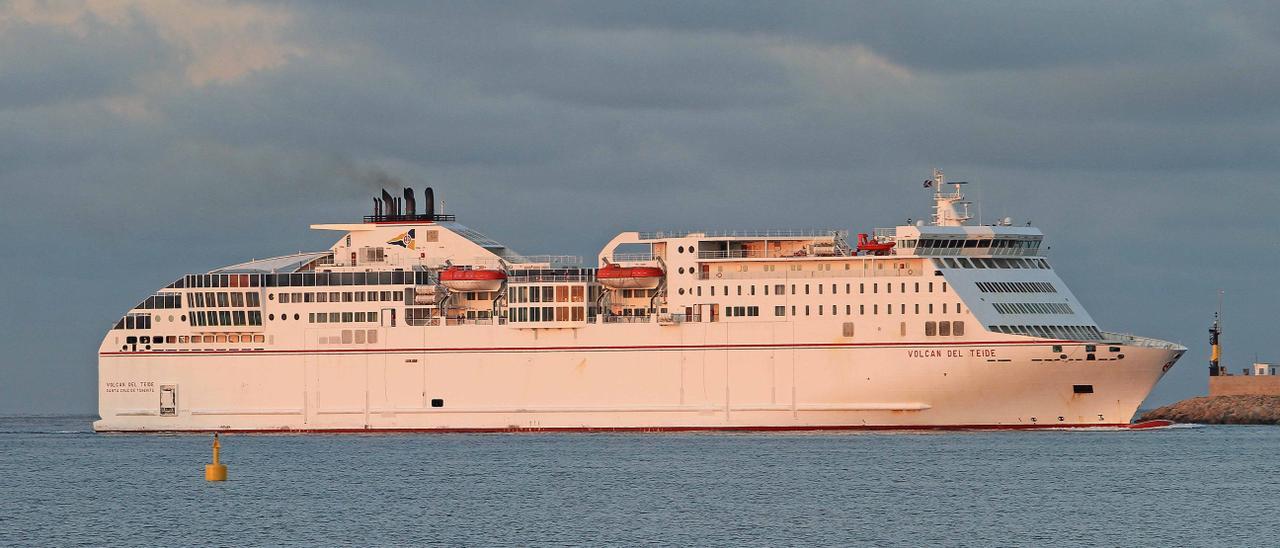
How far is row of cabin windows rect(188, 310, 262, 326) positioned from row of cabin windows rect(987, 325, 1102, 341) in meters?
24.0

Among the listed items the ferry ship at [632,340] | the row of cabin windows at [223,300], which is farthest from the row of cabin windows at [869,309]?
the row of cabin windows at [223,300]

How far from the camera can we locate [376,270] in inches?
2623

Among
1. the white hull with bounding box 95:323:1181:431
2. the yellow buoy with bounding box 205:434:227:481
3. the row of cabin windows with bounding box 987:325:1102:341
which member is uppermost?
the row of cabin windows with bounding box 987:325:1102:341

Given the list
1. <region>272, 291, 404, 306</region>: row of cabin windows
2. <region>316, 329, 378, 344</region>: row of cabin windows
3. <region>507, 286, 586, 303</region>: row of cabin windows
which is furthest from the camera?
<region>272, 291, 404, 306</region>: row of cabin windows

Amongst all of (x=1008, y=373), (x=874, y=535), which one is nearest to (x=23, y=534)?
(x=874, y=535)

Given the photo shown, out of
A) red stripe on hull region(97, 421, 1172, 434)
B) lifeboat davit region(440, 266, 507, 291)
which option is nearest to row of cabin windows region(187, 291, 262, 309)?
red stripe on hull region(97, 421, 1172, 434)

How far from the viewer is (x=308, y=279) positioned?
66.8m

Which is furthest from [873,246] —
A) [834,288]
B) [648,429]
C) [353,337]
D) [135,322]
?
[135,322]

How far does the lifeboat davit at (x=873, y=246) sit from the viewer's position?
61.9 m

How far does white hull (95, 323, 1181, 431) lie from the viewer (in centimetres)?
5991

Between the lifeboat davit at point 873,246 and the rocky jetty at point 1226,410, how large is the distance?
21508mm

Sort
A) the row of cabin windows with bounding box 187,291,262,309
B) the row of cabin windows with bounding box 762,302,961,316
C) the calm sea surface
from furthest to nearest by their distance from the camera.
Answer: the row of cabin windows with bounding box 187,291,262,309
the row of cabin windows with bounding box 762,302,961,316
the calm sea surface

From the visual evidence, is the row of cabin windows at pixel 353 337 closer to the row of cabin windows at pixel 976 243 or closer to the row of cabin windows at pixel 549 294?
the row of cabin windows at pixel 549 294

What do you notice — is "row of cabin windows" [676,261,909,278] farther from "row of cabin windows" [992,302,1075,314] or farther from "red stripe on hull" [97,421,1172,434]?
"red stripe on hull" [97,421,1172,434]
